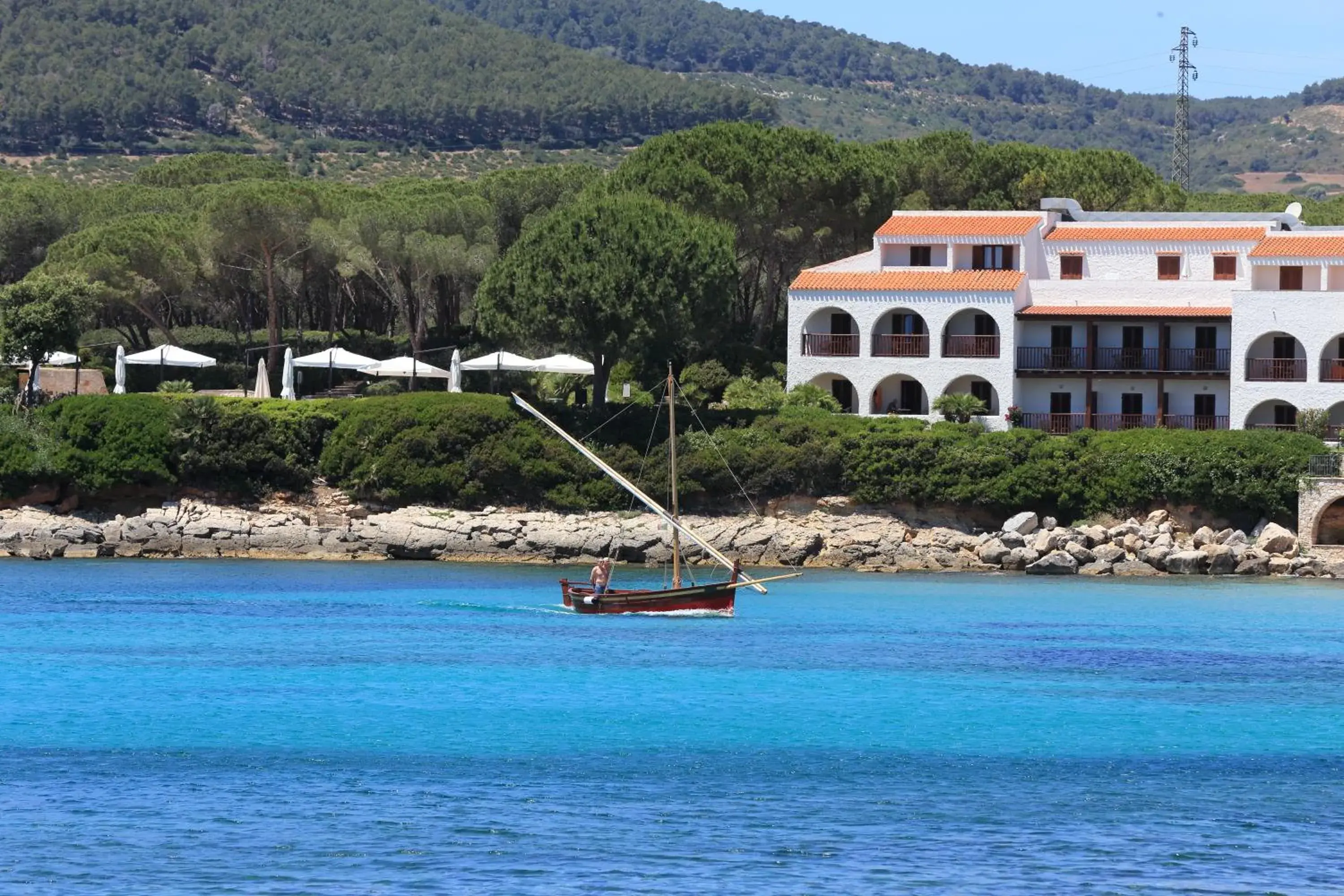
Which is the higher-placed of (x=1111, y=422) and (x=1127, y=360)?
(x=1127, y=360)

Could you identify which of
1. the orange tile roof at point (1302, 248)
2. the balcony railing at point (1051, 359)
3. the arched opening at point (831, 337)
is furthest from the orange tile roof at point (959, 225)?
the orange tile roof at point (1302, 248)

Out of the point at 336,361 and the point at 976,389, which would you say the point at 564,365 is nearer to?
the point at 336,361

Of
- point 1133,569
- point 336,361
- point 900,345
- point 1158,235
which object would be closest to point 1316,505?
point 1133,569

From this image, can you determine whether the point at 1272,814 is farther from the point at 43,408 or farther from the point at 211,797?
the point at 43,408

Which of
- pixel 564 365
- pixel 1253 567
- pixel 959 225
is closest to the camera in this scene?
pixel 1253 567

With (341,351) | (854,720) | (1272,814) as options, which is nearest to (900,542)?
(341,351)

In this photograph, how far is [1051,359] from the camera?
75938 mm

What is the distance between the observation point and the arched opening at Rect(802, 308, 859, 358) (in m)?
77.1

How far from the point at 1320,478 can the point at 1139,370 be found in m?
9.60

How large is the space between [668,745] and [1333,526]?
39.9 meters

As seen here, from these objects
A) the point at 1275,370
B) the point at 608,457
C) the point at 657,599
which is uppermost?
the point at 1275,370

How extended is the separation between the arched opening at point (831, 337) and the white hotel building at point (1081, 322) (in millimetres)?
63

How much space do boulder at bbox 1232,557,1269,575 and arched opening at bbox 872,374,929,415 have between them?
15141mm

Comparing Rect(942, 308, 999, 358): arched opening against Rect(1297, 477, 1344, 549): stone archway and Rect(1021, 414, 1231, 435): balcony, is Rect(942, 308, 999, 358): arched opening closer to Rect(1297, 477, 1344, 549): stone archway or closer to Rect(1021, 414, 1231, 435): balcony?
Rect(1021, 414, 1231, 435): balcony
